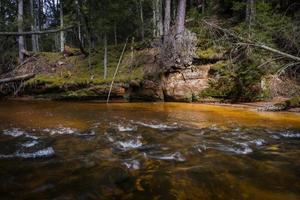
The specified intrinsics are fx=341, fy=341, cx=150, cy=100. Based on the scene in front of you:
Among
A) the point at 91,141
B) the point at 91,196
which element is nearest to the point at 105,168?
the point at 91,196

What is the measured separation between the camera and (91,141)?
6.51 metres

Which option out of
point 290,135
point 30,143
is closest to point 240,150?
point 290,135

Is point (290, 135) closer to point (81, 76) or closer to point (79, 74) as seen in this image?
point (81, 76)

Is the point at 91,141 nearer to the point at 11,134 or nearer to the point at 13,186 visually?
the point at 11,134

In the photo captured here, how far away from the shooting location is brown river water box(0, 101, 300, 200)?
3984 mm

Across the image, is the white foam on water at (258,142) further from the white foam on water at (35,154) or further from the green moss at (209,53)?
the green moss at (209,53)

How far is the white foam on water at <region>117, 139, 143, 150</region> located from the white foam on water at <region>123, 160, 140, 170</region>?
0.89 m

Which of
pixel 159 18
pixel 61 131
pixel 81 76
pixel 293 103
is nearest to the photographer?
pixel 61 131

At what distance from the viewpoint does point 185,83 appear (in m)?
13.7

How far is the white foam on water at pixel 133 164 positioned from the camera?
4891 millimetres

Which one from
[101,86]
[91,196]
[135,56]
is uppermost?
[135,56]

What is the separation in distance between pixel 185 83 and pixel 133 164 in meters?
8.96

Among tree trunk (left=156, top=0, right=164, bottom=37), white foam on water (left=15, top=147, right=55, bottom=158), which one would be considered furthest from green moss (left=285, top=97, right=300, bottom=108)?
tree trunk (left=156, top=0, right=164, bottom=37)

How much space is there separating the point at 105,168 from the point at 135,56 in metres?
12.8
